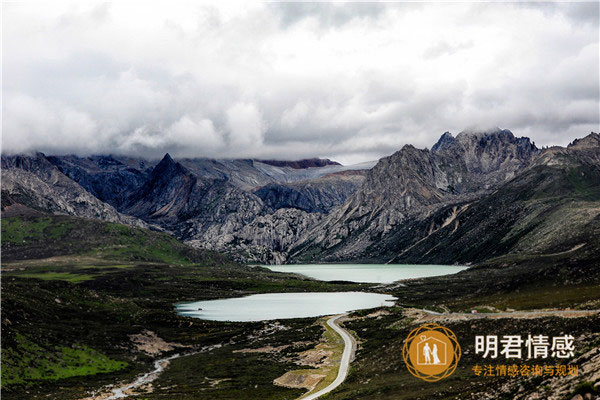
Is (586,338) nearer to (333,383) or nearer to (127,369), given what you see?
(333,383)

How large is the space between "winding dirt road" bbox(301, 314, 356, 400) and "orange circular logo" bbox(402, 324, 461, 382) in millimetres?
12744

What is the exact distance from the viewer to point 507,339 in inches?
3137

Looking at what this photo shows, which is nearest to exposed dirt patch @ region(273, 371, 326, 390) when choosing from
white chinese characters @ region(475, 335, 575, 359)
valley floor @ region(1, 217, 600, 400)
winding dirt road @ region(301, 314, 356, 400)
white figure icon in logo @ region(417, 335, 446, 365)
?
valley floor @ region(1, 217, 600, 400)

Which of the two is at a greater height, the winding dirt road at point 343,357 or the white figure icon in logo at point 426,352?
the white figure icon in logo at point 426,352

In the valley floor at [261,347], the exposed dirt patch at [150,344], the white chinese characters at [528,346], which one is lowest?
the exposed dirt patch at [150,344]

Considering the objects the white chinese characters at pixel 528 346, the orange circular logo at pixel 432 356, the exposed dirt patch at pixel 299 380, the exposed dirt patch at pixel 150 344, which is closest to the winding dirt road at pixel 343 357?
the exposed dirt patch at pixel 299 380

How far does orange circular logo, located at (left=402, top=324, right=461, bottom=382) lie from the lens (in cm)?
7212

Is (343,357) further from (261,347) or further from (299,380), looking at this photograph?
(261,347)

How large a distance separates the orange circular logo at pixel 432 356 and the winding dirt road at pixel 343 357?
12.7 meters

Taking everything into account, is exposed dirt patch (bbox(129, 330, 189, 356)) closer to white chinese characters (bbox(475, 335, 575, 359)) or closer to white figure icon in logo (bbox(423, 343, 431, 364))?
white figure icon in logo (bbox(423, 343, 431, 364))

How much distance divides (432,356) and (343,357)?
39871mm

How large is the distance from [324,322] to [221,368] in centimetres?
6031

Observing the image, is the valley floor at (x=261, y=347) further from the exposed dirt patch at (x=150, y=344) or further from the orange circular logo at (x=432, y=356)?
the orange circular logo at (x=432, y=356)

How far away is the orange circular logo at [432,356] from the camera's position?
72.1 meters
